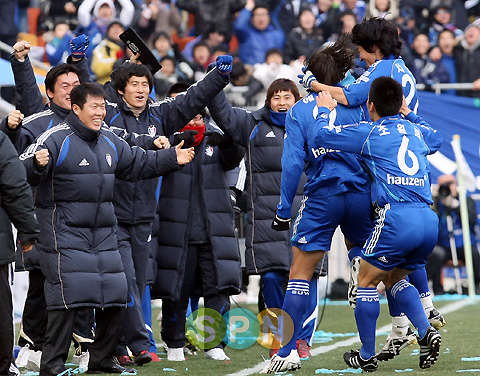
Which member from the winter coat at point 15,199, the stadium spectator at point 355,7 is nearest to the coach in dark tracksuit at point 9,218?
the winter coat at point 15,199

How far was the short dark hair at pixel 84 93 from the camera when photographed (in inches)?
268

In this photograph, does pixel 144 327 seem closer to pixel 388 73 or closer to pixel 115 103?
pixel 115 103

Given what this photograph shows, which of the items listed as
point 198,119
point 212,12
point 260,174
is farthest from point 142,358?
point 212,12

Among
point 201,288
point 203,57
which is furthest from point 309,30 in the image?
point 201,288

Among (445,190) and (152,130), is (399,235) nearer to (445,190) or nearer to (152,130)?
(152,130)

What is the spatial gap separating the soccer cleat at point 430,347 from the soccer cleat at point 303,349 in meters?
1.39

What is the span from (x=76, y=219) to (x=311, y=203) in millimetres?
1568

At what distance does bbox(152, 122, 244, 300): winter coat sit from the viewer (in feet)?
27.2

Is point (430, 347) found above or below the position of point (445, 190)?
below

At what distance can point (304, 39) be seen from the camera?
1758 cm

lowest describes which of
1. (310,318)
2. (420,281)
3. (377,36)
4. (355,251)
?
(310,318)

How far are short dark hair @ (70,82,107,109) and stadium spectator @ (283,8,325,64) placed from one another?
34.8ft

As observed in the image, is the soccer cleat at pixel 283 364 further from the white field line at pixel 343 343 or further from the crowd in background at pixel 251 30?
the crowd in background at pixel 251 30

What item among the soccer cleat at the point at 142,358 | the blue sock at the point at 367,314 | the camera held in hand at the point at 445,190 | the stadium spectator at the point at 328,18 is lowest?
the soccer cleat at the point at 142,358
